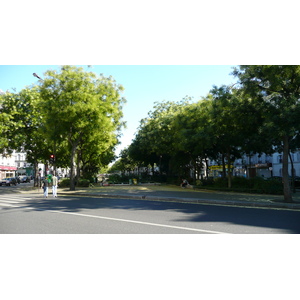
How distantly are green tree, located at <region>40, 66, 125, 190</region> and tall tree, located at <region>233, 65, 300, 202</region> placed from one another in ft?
39.5

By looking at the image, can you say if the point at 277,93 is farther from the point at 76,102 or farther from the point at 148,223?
the point at 76,102

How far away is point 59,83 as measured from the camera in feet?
78.9

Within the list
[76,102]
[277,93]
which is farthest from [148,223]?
[76,102]

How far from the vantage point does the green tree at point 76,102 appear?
2306 cm

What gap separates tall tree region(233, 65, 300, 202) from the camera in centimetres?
1354

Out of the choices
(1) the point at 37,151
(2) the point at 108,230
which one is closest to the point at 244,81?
(2) the point at 108,230

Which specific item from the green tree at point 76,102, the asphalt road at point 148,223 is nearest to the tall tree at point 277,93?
the asphalt road at point 148,223

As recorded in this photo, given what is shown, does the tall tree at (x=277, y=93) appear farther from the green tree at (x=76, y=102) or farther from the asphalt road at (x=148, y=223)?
the green tree at (x=76, y=102)

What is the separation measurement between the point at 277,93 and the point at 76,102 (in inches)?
596

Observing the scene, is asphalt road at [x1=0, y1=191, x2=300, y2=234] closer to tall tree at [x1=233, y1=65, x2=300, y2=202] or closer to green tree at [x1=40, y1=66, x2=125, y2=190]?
tall tree at [x1=233, y1=65, x2=300, y2=202]

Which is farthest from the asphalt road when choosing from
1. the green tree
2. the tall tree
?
the green tree

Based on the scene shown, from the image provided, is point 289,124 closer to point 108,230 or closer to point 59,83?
point 108,230

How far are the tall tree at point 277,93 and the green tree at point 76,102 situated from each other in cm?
1203

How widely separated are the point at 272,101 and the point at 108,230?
1123 cm
